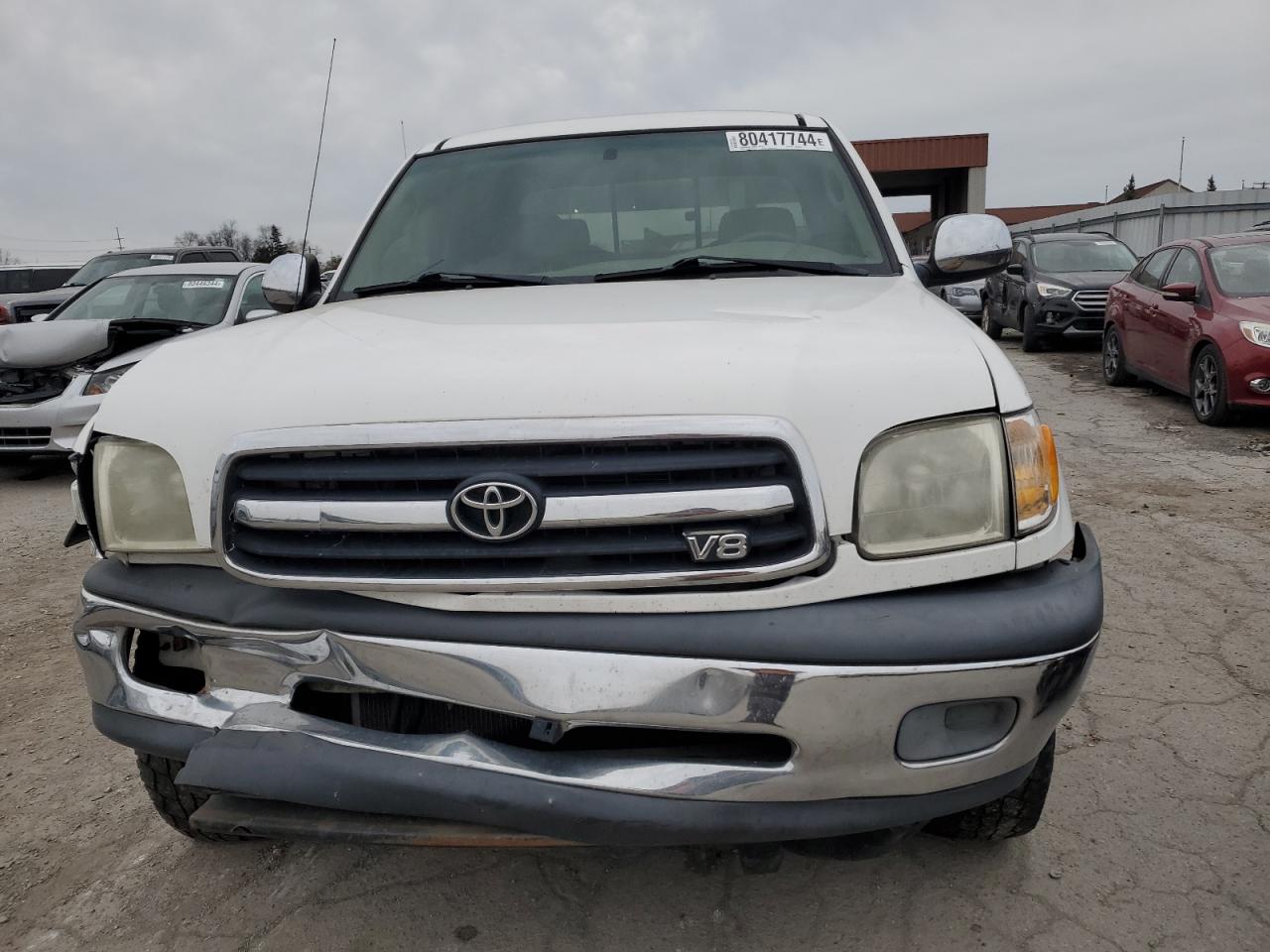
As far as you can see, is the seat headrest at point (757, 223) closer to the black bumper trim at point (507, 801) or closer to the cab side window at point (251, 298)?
the black bumper trim at point (507, 801)

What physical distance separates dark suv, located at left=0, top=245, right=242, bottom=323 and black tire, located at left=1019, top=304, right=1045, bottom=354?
31.9 ft

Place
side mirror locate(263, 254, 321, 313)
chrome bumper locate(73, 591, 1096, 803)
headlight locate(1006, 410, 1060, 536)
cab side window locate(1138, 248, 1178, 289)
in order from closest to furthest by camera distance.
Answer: chrome bumper locate(73, 591, 1096, 803) → headlight locate(1006, 410, 1060, 536) → side mirror locate(263, 254, 321, 313) → cab side window locate(1138, 248, 1178, 289)

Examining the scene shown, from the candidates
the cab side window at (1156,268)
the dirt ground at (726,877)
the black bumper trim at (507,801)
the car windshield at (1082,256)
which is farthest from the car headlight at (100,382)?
the car windshield at (1082,256)

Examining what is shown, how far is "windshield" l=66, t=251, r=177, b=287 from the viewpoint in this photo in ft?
36.4

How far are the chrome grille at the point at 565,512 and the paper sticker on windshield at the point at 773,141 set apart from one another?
71.6 inches

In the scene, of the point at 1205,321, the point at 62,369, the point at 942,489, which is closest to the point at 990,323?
the point at 1205,321

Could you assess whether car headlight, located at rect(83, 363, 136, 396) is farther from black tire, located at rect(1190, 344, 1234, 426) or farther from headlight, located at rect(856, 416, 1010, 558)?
black tire, located at rect(1190, 344, 1234, 426)

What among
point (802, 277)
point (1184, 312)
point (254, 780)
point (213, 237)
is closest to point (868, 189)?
point (802, 277)

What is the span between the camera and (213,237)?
32.5 m

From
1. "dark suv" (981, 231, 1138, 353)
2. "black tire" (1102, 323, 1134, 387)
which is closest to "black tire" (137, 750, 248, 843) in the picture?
"black tire" (1102, 323, 1134, 387)

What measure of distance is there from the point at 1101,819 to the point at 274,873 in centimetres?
202

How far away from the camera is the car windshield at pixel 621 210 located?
2.81 meters

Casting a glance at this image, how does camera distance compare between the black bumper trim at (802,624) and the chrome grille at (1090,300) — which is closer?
the black bumper trim at (802,624)

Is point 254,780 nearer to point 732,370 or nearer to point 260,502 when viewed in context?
point 260,502
